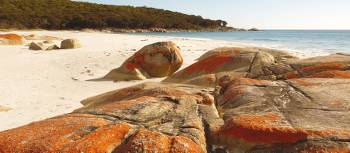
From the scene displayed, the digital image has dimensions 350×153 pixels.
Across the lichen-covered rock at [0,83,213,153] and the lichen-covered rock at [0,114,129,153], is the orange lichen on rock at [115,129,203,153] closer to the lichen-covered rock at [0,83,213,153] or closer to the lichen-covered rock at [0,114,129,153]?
the lichen-covered rock at [0,83,213,153]

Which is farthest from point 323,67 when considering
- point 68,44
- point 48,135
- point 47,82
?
point 68,44

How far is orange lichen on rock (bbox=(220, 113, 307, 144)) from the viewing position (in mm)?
3703

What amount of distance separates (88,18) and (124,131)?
7427 cm

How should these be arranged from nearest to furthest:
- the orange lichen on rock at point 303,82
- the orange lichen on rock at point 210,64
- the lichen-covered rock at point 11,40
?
the orange lichen on rock at point 303,82
the orange lichen on rock at point 210,64
the lichen-covered rock at point 11,40

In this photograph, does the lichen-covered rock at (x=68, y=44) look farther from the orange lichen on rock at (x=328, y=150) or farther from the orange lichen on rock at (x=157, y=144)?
the orange lichen on rock at (x=328, y=150)

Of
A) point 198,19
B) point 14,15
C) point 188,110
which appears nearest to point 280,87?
point 188,110

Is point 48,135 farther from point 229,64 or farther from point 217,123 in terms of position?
point 229,64

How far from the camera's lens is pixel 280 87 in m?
5.22

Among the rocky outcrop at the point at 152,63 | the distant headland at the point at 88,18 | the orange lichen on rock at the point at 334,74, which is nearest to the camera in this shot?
the orange lichen on rock at the point at 334,74

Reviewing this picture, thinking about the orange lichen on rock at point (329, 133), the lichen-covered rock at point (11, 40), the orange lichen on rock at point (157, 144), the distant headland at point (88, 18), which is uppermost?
the orange lichen on rock at point (329, 133)

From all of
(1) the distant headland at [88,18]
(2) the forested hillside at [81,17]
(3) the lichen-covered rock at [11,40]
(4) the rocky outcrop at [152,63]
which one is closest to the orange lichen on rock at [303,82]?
(4) the rocky outcrop at [152,63]

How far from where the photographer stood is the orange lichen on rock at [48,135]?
143 inches

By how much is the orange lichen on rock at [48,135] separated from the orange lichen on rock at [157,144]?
535 millimetres

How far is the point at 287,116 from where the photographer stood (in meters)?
4.12
